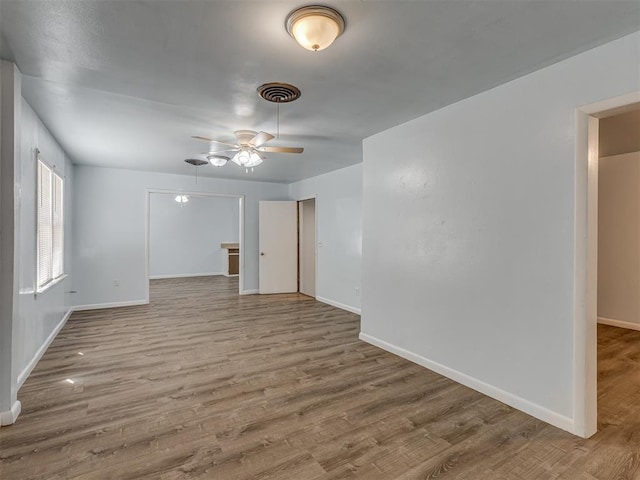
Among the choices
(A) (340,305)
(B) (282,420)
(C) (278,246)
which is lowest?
(B) (282,420)

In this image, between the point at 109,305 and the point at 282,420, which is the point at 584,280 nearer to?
the point at 282,420

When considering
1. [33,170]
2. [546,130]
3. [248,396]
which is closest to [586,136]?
[546,130]

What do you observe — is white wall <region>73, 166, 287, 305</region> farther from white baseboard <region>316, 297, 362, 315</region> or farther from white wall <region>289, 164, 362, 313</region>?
white baseboard <region>316, 297, 362, 315</region>

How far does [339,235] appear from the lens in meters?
5.77

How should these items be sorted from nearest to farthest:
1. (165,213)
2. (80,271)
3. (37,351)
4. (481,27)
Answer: (481,27) → (37,351) → (80,271) → (165,213)

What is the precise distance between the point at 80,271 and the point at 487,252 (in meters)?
6.17

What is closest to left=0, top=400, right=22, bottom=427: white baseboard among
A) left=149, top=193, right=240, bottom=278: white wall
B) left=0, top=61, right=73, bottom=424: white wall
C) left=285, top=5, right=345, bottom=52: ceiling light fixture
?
left=0, top=61, right=73, bottom=424: white wall

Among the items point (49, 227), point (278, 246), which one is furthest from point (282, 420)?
point (278, 246)

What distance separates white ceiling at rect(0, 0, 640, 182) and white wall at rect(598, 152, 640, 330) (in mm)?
3785

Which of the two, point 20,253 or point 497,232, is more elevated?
point 497,232

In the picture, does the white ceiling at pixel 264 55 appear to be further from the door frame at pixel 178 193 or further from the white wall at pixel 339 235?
the door frame at pixel 178 193

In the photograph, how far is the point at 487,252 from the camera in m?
2.64

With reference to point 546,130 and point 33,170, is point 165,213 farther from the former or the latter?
point 546,130

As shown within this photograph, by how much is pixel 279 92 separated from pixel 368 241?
2.00m
